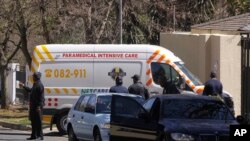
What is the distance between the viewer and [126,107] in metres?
14.9

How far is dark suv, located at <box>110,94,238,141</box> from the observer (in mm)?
12953

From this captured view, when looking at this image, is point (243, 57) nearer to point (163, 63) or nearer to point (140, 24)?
point (163, 63)

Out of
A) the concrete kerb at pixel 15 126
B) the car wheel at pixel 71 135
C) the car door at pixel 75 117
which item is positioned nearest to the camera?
the car door at pixel 75 117

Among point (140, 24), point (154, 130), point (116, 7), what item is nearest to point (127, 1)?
point (116, 7)

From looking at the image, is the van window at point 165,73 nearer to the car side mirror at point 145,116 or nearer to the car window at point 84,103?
the car window at point 84,103

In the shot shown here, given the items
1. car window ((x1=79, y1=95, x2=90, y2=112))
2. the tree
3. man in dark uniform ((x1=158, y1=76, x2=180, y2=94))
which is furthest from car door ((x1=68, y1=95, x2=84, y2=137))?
the tree

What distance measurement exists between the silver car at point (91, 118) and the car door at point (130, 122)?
1.86 m

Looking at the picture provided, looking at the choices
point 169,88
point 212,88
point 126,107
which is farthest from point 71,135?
point 126,107

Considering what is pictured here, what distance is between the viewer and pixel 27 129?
25.9m

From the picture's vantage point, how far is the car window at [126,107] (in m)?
14.6

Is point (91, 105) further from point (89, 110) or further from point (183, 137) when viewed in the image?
point (183, 137)

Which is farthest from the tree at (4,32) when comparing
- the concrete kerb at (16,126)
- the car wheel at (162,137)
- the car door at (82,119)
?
the car wheel at (162,137)

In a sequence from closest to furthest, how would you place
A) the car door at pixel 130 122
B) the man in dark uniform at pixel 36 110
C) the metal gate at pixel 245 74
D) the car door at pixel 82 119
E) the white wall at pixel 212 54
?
the car door at pixel 130 122
the car door at pixel 82 119
the man in dark uniform at pixel 36 110
the metal gate at pixel 245 74
the white wall at pixel 212 54

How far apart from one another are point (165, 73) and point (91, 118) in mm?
5485
